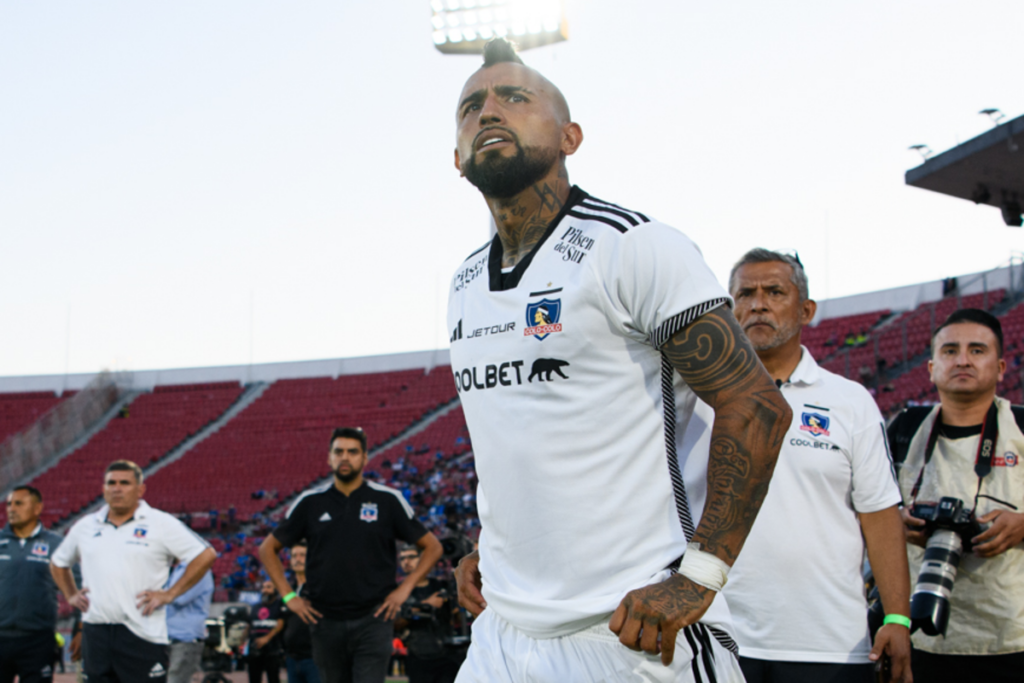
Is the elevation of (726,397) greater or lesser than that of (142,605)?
greater

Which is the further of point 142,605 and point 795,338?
point 142,605

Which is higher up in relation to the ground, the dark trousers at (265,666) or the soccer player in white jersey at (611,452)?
the soccer player in white jersey at (611,452)

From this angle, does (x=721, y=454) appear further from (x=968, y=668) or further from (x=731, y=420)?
(x=968, y=668)

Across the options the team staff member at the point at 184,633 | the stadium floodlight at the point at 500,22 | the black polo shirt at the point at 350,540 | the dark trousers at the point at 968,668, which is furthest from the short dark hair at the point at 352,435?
the stadium floodlight at the point at 500,22

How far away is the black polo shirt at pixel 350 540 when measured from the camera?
658 centimetres

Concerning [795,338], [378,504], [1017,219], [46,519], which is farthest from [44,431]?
[795,338]

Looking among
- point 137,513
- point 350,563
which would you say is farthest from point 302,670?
point 350,563

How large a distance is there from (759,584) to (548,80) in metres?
1.78

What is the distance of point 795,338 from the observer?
11.2ft

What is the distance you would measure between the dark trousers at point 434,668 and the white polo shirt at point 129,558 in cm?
207

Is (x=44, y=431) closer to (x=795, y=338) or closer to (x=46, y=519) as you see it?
(x=46, y=519)

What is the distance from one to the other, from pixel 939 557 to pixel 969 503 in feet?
1.12

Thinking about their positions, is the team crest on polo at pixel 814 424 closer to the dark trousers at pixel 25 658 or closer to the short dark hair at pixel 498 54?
the short dark hair at pixel 498 54

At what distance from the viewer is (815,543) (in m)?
3.11
